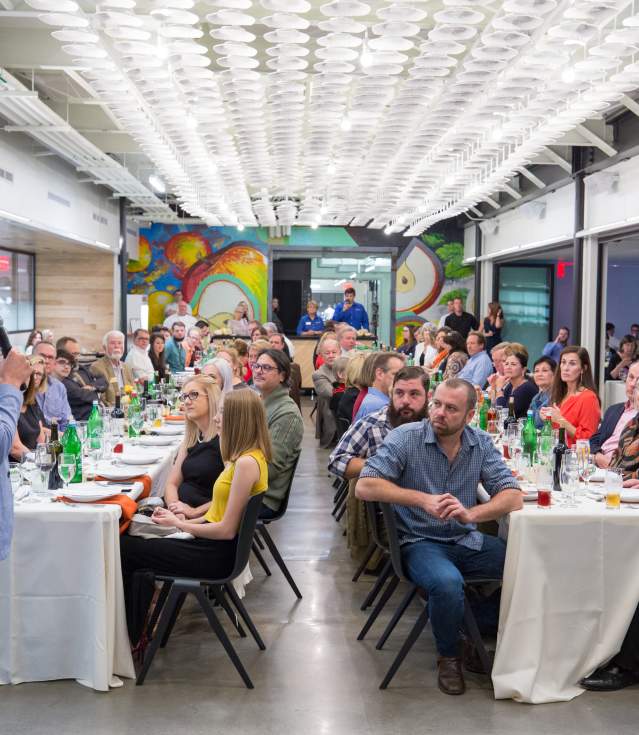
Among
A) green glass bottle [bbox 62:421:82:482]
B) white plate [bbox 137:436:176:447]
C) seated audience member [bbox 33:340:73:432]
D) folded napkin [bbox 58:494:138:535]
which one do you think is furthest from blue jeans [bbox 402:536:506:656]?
seated audience member [bbox 33:340:73:432]

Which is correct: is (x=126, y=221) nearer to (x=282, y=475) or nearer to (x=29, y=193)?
(x=29, y=193)

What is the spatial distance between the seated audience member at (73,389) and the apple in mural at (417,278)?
1263 cm

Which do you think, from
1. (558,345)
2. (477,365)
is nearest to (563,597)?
(477,365)

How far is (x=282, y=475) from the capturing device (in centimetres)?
494

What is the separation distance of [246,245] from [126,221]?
3124 millimetres

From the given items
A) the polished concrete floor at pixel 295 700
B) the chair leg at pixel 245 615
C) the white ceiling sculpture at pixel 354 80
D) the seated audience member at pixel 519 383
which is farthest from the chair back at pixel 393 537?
the seated audience member at pixel 519 383

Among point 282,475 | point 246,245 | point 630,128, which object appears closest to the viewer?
point 282,475

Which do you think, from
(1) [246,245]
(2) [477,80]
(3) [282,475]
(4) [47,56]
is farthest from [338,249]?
(3) [282,475]

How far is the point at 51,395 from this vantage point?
695 centimetres

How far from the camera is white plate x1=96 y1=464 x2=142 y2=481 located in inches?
172

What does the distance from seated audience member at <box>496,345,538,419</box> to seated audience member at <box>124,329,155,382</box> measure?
4.50 metres

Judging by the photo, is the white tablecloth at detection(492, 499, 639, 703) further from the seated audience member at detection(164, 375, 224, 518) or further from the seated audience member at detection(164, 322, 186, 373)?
the seated audience member at detection(164, 322, 186, 373)

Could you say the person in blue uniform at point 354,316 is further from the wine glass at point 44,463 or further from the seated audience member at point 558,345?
the wine glass at point 44,463

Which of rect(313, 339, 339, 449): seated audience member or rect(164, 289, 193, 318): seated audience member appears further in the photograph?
rect(164, 289, 193, 318): seated audience member
